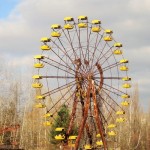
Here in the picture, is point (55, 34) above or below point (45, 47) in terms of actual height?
above

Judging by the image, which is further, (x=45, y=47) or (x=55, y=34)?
(x=55, y=34)

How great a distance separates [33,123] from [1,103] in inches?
186

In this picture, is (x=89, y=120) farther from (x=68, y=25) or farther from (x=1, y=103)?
(x=1, y=103)

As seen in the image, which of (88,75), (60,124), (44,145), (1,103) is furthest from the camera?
(1,103)

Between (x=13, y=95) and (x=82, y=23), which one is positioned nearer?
(x=82, y=23)

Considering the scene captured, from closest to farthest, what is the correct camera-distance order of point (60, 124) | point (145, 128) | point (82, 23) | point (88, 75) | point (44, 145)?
point (88, 75)
point (82, 23)
point (60, 124)
point (44, 145)
point (145, 128)

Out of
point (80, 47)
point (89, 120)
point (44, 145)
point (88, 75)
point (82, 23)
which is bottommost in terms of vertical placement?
point (44, 145)

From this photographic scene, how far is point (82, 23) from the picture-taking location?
19703mm

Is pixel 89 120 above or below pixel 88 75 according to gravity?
below

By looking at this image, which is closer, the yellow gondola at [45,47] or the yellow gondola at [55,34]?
the yellow gondola at [45,47]

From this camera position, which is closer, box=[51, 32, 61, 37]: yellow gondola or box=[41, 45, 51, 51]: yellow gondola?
box=[41, 45, 51, 51]: yellow gondola

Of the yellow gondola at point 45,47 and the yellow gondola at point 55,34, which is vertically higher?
the yellow gondola at point 55,34

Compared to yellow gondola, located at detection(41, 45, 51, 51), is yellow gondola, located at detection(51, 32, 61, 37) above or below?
above

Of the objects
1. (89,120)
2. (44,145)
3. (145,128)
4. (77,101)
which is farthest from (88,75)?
(145,128)
